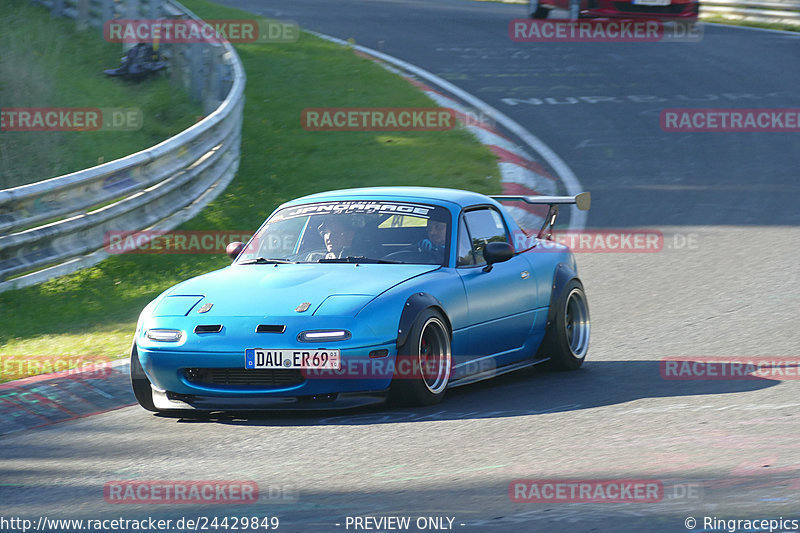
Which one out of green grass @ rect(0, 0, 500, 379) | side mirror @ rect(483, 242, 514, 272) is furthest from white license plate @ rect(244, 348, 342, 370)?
green grass @ rect(0, 0, 500, 379)

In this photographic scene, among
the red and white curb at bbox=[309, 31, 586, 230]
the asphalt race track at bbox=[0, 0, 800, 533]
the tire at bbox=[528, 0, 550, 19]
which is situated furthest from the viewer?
the tire at bbox=[528, 0, 550, 19]

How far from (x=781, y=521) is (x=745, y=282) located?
260 inches

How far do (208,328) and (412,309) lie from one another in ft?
3.80

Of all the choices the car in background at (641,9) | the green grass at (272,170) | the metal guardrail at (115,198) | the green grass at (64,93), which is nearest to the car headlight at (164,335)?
the green grass at (272,170)

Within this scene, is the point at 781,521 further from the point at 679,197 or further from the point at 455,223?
the point at 679,197

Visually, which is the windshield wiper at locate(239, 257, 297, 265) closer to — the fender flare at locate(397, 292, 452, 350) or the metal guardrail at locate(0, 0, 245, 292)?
the fender flare at locate(397, 292, 452, 350)

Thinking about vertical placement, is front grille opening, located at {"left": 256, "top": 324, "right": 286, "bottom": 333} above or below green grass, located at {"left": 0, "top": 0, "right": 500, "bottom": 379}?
above

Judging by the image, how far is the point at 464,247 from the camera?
7.97 m

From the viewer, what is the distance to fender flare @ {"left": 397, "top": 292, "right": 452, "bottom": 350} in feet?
22.5

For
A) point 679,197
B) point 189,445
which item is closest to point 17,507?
point 189,445

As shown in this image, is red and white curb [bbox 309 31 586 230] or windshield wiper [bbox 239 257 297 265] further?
red and white curb [bbox 309 31 586 230]

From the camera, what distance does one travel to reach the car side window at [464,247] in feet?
25.8

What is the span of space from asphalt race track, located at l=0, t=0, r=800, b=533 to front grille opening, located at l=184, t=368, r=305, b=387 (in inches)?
9.5

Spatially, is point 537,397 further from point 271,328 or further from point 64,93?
point 64,93
